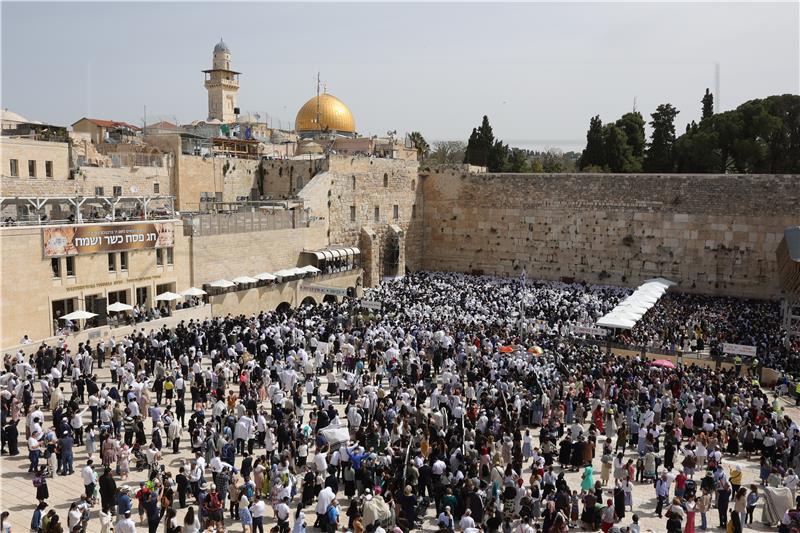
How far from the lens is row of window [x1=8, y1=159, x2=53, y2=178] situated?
24703 millimetres

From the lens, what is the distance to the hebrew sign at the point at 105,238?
1947 centimetres

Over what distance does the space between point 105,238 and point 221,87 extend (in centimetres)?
3307

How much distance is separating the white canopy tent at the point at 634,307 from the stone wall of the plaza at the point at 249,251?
41.9 ft

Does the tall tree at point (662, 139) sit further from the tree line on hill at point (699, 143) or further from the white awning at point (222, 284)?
the white awning at point (222, 284)

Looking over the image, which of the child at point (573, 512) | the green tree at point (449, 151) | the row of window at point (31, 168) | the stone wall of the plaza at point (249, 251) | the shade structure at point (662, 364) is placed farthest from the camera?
the green tree at point (449, 151)

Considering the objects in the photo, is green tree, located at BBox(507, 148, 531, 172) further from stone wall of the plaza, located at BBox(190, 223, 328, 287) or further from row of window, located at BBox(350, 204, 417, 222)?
A: stone wall of the plaza, located at BBox(190, 223, 328, 287)

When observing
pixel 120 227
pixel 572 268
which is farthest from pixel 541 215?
pixel 120 227

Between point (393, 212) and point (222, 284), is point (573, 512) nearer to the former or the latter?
point (222, 284)

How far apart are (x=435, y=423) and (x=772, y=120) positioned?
2918 cm

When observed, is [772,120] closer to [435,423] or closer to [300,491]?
[435,423]

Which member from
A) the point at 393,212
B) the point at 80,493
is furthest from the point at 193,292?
the point at 393,212

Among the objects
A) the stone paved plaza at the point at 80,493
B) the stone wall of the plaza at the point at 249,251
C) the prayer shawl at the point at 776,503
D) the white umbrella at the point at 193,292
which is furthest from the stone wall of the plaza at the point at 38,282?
the prayer shawl at the point at 776,503

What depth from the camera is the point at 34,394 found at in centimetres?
1507

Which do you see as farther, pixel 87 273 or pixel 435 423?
pixel 87 273
